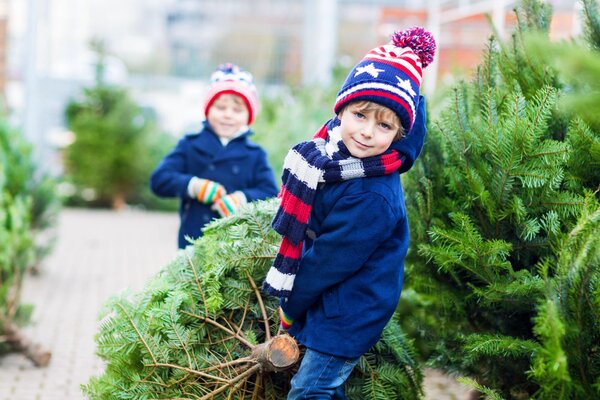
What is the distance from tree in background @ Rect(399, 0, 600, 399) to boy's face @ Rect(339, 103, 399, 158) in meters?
0.46

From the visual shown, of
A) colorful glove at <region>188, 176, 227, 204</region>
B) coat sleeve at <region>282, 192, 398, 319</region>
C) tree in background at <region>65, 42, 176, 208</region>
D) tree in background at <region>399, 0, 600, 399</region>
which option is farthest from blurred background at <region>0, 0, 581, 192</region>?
coat sleeve at <region>282, 192, 398, 319</region>

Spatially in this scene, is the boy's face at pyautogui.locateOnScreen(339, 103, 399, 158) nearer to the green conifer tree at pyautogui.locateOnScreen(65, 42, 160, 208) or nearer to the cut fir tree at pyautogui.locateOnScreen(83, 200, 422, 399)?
the cut fir tree at pyautogui.locateOnScreen(83, 200, 422, 399)

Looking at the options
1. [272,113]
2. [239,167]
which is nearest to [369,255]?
[239,167]

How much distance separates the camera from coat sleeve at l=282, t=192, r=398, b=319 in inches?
116

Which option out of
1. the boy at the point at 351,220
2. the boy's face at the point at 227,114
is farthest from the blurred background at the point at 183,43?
the boy at the point at 351,220

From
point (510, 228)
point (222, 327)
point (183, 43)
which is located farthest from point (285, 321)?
point (183, 43)

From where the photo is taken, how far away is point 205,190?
493cm

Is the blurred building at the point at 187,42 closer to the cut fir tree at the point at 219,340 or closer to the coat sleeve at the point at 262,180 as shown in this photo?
the coat sleeve at the point at 262,180

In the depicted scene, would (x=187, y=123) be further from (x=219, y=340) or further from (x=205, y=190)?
(x=219, y=340)

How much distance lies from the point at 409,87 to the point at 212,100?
88.2 inches

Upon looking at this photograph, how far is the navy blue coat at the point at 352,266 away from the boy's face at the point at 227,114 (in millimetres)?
2046

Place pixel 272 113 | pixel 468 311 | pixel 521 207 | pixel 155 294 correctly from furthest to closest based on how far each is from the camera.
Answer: pixel 272 113 < pixel 468 311 < pixel 155 294 < pixel 521 207

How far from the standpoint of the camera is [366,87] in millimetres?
2963

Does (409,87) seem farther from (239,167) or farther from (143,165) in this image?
(143,165)
